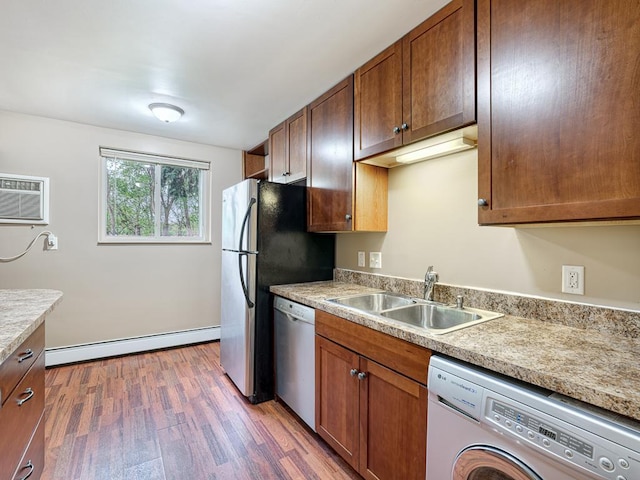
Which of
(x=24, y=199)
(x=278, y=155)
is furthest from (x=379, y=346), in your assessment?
(x=24, y=199)

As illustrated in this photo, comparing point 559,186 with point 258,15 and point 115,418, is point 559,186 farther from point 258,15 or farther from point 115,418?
point 115,418

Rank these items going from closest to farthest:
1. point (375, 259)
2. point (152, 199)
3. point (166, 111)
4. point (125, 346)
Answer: point (375, 259), point (166, 111), point (125, 346), point (152, 199)

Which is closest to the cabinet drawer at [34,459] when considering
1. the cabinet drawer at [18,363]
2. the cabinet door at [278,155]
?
the cabinet drawer at [18,363]

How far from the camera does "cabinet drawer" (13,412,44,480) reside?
3.99 feet

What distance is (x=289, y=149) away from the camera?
2.75 metres

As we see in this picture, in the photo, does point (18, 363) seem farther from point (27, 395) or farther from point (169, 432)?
point (169, 432)

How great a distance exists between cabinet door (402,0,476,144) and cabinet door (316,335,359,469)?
120 centimetres

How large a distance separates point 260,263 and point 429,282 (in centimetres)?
120

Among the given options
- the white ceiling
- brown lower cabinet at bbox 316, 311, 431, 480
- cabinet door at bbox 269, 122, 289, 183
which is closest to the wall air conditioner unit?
the white ceiling

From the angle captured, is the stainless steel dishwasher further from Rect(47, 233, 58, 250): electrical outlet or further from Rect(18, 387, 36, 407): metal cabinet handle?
Rect(47, 233, 58, 250): electrical outlet

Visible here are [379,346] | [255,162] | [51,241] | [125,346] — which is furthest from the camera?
[255,162]

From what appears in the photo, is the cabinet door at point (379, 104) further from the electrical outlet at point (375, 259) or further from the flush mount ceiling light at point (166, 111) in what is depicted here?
the flush mount ceiling light at point (166, 111)

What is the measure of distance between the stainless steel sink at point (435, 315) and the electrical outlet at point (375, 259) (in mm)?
530

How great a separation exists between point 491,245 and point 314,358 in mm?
1184
